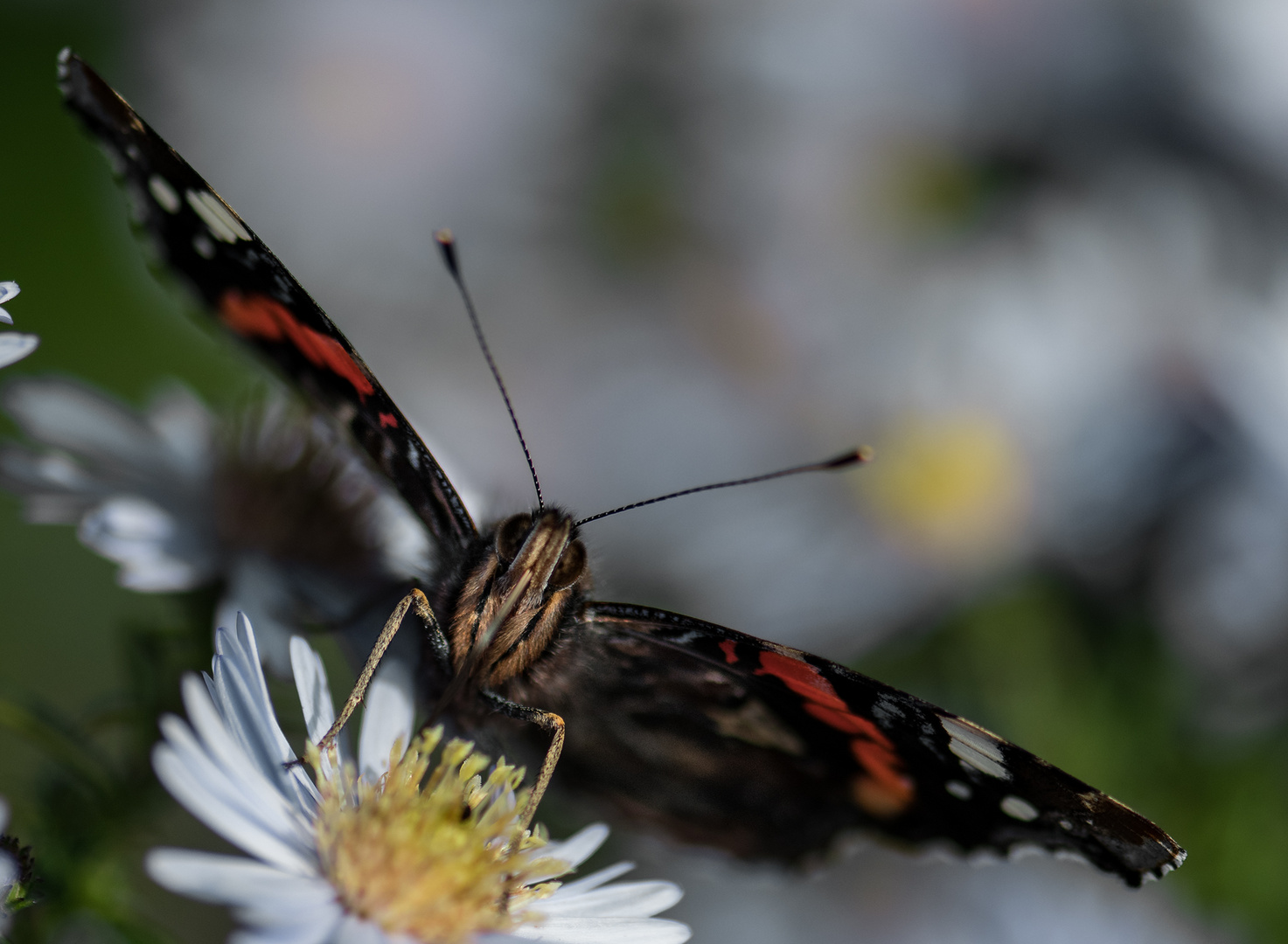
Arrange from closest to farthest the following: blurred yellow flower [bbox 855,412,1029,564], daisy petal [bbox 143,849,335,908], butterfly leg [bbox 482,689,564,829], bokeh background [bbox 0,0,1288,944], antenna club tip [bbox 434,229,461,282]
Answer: daisy petal [bbox 143,849,335,908]
butterfly leg [bbox 482,689,564,829]
antenna club tip [bbox 434,229,461,282]
bokeh background [bbox 0,0,1288,944]
blurred yellow flower [bbox 855,412,1029,564]

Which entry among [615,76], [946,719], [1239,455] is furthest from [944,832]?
[615,76]

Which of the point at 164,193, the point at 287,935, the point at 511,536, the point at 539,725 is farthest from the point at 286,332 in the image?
the point at 287,935

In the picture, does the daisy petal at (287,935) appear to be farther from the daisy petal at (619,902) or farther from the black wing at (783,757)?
the black wing at (783,757)

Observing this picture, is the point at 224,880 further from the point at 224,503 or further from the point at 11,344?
the point at 224,503

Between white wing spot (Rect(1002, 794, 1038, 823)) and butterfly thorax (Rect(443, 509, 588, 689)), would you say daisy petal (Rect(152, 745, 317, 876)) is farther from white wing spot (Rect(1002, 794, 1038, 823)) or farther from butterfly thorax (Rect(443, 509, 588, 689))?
white wing spot (Rect(1002, 794, 1038, 823))

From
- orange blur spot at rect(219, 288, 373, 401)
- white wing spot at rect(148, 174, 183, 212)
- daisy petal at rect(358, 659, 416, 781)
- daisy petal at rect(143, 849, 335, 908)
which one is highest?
white wing spot at rect(148, 174, 183, 212)

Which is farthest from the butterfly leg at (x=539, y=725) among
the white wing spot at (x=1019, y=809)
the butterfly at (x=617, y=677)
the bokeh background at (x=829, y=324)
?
the white wing spot at (x=1019, y=809)

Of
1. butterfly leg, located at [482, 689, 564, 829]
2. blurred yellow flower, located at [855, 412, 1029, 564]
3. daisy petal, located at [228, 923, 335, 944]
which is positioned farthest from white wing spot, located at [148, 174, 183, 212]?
blurred yellow flower, located at [855, 412, 1029, 564]
